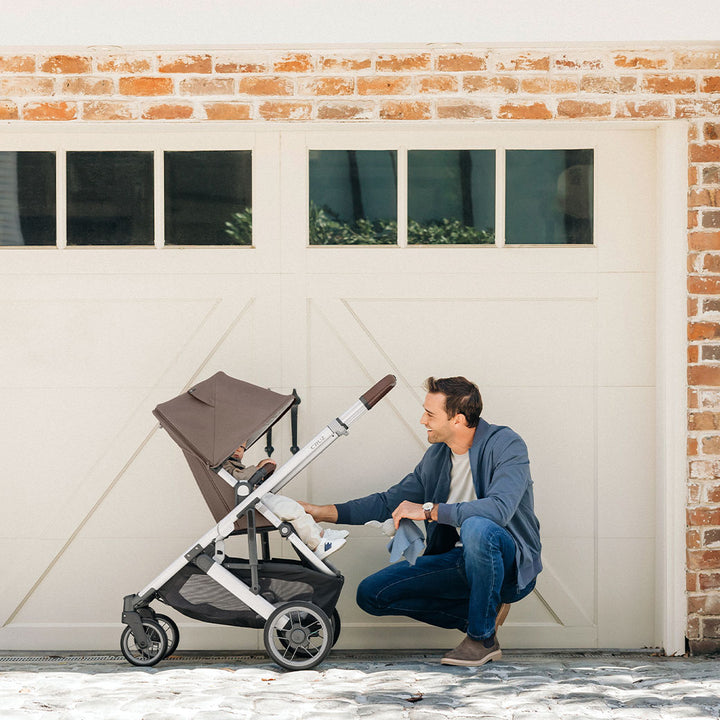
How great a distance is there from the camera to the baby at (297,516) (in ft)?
12.5

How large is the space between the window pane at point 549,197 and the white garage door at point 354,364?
1 cm

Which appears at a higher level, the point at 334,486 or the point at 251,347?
the point at 251,347

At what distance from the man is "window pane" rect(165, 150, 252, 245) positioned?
123 centimetres

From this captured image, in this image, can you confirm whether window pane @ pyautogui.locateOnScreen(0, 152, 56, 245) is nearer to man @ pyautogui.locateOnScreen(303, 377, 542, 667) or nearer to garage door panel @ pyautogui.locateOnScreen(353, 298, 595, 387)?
garage door panel @ pyautogui.locateOnScreen(353, 298, 595, 387)

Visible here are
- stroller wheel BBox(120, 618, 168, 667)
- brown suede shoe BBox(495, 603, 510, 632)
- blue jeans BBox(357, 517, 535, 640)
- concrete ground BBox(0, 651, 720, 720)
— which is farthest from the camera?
brown suede shoe BBox(495, 603, 510, 632)

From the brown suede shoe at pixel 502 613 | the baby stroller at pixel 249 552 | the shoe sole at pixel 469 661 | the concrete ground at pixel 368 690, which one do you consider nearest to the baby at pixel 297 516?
the baby stroller at pixel 249 552

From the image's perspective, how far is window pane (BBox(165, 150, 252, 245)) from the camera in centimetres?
459

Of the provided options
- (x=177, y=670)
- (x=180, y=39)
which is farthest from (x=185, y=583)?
(x=180, y=39)

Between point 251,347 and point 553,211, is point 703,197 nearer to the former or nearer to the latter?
point 553,211

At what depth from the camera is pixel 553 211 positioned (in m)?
4.59

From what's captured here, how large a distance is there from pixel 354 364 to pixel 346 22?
151cm

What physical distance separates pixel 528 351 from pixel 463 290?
1.36 ft

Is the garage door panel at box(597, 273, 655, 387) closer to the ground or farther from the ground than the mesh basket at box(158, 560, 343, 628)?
farther from the ground

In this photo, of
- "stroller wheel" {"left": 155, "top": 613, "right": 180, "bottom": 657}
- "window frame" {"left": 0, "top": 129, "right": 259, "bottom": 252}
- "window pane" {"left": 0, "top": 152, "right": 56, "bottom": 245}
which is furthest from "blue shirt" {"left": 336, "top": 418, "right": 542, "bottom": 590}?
"window pane" {"left": 0, "top": 152, "right": 56, "bottom": 245}
